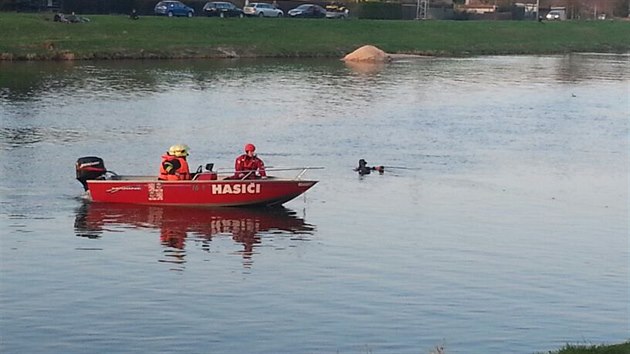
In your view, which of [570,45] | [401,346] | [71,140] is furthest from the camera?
[570,45]

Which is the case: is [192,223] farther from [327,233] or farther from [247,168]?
[327,233]

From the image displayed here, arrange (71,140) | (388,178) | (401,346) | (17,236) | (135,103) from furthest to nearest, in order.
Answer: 1. (135,103)
2. (71,140)
3. (388,178)
4. (17,236)
5. (401,346)

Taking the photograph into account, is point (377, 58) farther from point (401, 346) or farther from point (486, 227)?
point (401, 346)

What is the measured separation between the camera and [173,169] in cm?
3175

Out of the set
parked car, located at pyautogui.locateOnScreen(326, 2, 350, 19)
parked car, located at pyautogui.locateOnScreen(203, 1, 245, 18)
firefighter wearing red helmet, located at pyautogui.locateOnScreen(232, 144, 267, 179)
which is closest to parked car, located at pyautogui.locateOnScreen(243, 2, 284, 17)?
parked car, located at pyautogui.locateOnScreen(203, 1, 245, 18)

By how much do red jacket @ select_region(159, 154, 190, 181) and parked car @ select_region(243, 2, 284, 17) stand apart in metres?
65.7

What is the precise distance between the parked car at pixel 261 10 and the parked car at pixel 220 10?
136 cm

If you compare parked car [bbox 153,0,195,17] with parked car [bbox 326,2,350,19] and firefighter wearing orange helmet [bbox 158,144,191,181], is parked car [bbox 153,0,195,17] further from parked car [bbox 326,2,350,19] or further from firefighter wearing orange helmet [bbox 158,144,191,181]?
firefighter wearing orange helmet [bbox 158,144,191,181]

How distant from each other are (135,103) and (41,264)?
93.3 ft

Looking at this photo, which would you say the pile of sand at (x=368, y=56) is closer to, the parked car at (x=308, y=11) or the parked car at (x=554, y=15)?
the parked car at (x=308, y=11)

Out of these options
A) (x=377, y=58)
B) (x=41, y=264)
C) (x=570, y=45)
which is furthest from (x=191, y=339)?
(x=570, y=45)

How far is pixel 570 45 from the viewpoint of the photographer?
103 metres

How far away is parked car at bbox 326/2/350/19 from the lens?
3986 inches

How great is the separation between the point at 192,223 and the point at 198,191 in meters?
1.34
